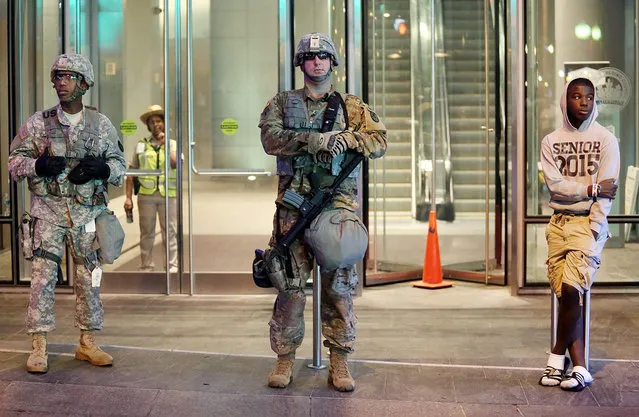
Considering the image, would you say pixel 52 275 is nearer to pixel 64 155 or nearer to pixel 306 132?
pixel 64 155

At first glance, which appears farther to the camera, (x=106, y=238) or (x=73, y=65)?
(x=106, y=238)

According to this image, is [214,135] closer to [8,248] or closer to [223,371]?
[8,248]

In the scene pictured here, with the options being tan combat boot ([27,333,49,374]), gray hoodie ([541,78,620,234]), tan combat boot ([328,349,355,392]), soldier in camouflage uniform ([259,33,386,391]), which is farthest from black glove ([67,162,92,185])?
gray hoodie ([541,78,620,234])

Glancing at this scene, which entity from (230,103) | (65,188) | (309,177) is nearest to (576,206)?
(309,177)

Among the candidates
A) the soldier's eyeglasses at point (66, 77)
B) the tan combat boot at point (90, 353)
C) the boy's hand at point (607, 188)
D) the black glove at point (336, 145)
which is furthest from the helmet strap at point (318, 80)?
the tan combat boot at point (90, 353)

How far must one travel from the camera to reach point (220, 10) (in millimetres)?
9180

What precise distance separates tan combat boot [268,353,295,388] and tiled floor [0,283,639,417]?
0.20ft

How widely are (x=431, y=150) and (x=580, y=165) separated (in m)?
4.48

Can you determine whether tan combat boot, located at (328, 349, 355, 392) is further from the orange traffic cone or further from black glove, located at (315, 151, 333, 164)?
the orange traffic cone

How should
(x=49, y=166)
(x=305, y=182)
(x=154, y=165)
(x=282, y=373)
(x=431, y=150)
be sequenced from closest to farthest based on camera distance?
(x=305, y=182) < (x=282, y=373) < (x=49, y=166) < (x=154, y=165) < (x=431, y=150)

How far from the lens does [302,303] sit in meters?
5.98

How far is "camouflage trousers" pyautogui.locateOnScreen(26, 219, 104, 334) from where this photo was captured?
6316 mm

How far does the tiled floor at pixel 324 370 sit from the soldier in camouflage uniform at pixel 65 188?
0.37m

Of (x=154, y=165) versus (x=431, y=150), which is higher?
(x=431, y=150)
